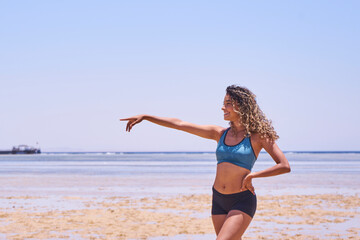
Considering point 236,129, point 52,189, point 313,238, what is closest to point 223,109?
point 236,129

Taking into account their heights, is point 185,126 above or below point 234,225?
above

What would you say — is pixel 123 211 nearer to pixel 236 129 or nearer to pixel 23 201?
pixel 23 201

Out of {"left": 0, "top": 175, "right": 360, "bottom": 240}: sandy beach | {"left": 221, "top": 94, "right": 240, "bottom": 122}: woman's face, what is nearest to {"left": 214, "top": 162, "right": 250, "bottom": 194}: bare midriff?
{"left": 221, "top": 94, "right": 240, "bottom": 122}: woman's face

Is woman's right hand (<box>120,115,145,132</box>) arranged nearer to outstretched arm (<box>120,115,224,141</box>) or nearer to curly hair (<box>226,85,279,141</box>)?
outstretched arm (<box>120,115,224,141</box>)

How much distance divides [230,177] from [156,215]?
835 centimetres

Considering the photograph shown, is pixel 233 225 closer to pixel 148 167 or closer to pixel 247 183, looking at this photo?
pixel 247 183

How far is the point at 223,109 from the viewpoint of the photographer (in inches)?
203

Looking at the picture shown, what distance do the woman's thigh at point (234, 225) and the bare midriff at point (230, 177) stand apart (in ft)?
0.78

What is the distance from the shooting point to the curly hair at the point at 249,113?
4.94 metres

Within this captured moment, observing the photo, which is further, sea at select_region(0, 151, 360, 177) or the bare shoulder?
sea at select_region(0, 151, 360, 177)

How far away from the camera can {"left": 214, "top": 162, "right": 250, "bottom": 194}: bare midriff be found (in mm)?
4945

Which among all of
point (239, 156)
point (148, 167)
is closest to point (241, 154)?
point (239, 156)

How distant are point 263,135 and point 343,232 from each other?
6.53 metres

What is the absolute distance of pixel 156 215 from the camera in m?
13.0
